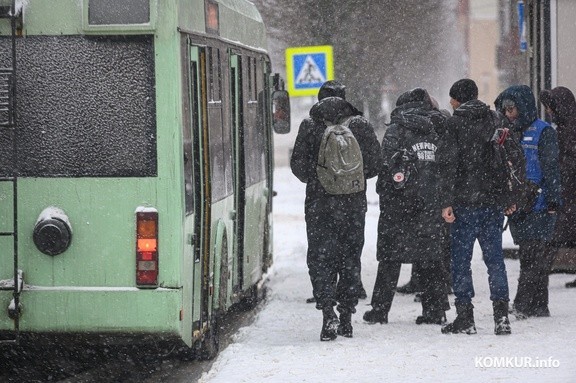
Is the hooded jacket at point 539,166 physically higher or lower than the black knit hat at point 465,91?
lower

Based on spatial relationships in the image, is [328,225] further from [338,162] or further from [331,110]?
[331,110]

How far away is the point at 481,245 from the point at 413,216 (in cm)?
103

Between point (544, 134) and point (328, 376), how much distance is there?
3701 mm

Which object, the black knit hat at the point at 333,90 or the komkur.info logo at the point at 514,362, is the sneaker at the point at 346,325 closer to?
the komkur.info logo at the point at 514,362

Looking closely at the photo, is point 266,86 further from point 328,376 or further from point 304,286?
point 328,376

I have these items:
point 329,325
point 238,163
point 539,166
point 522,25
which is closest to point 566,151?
point 539,166

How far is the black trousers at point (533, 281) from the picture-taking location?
12.1 meters

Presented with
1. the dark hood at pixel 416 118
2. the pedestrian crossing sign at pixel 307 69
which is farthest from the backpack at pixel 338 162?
the pedestrian crossing sign at pixel 307 69

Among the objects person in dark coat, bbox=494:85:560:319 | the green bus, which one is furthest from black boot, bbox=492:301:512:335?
the green bus

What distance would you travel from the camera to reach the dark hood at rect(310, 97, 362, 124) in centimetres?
1077

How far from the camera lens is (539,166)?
11.9m

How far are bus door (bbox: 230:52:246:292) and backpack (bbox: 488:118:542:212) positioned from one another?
219 centimetres

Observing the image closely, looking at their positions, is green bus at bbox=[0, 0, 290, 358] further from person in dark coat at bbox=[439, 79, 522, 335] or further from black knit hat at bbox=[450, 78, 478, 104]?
black knit hat at bbox=[450, 78, 478, 104]

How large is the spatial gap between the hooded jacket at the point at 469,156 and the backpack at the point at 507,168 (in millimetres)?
48
